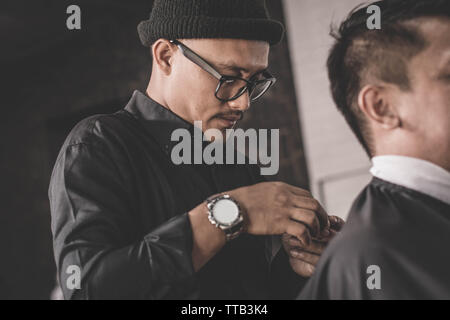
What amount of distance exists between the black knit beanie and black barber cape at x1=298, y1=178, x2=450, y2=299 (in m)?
0.54

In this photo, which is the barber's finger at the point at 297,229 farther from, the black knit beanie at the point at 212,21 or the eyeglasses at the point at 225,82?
the black knit beanie at the point at 212,21

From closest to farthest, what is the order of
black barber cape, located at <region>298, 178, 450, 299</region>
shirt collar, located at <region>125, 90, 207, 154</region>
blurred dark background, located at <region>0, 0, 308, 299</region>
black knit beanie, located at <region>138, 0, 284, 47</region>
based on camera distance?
black barber cape, located at <region>298, 178, 450, 299</region> < black knit beanie, located at <region>138, 0, 284, 47</region> < shirt collar, located at <region>125, 90, 207, 154</region> < blurred dark background, located at <region>0, 0, 308, 299</region>

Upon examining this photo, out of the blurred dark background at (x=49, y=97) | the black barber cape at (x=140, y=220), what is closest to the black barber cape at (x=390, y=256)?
the black barber cape at (x=140, y=220)

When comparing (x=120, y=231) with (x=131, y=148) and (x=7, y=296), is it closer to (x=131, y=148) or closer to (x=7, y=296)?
(x=131, y=148)

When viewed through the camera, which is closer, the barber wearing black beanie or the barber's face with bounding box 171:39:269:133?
the barber wearing black beanie

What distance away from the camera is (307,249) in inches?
52.9

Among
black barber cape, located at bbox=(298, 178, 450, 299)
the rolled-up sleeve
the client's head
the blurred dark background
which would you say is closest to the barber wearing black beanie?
the rolled-up sleeve

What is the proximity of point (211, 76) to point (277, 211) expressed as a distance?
15.8 inches

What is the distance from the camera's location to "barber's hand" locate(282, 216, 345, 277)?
4.40ft

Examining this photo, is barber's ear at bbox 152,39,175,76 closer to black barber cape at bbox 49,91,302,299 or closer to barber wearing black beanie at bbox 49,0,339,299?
barber wearing black beanie at bbox 49,0,339,299

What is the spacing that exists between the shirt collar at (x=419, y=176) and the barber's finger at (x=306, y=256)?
0.28 meters

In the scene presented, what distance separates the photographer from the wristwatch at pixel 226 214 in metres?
1.15

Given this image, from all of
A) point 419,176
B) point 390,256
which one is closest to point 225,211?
point 390,256
